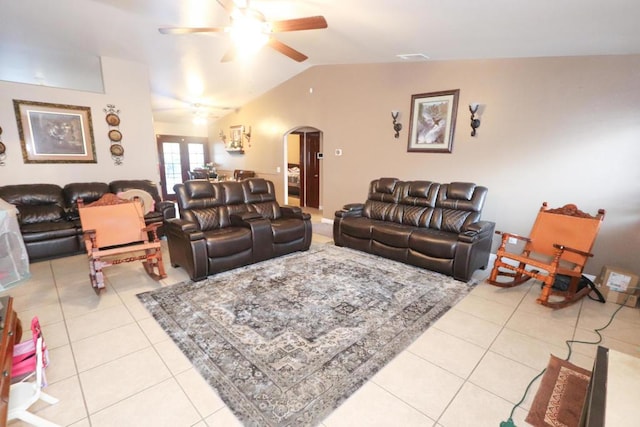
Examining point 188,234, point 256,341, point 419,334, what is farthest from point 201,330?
point 419,334

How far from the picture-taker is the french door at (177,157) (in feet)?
28.9

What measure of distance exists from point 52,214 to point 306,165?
497 centimetres

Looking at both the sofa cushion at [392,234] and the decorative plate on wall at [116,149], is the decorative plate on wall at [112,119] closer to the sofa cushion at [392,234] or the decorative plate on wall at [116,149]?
the decorative plate on wall at [116,149]

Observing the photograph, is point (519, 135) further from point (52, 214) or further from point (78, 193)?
point (52, 214)

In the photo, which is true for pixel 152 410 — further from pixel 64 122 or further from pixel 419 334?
pixel 64 122

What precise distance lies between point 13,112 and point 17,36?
1026 mm

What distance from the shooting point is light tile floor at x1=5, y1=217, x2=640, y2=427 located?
166 cm

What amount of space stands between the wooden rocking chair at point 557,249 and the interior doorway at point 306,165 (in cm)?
465

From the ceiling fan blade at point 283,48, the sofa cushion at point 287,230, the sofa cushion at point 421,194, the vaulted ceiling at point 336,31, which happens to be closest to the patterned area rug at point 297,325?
the sofa cushion at point 287,230

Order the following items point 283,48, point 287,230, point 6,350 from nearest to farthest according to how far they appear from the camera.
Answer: point 6,350 < point 283,48 < point 287,230

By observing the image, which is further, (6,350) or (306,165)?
(306,165)

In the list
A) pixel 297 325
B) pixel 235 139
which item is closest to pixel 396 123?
pixel 297 325

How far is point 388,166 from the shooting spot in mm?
5051

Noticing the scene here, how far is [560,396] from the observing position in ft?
5.87
